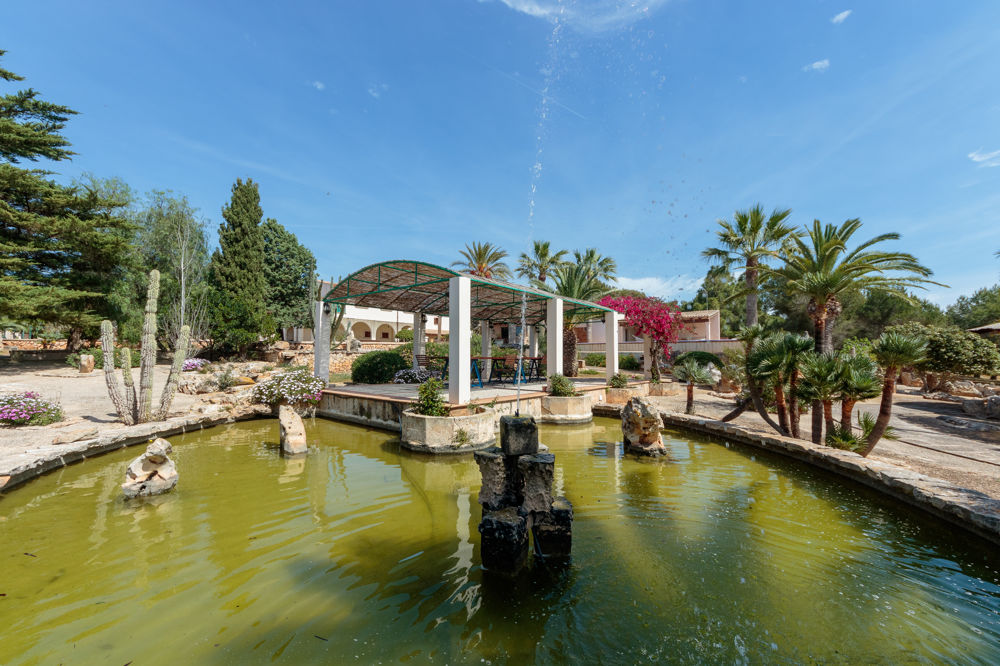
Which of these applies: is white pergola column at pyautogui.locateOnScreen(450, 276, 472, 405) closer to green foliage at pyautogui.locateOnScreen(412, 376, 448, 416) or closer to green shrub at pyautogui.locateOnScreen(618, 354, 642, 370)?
green foliage at pyautogui.locateOnScreen(412, 376, 448, 416)

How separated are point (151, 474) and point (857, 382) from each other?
11.4 m

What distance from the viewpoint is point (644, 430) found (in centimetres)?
794

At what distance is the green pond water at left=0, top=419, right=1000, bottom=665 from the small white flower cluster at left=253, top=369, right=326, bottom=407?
5.61 meters

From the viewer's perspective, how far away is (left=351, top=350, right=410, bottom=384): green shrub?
16.5 meters

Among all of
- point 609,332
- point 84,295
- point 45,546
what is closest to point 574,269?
point 609,332

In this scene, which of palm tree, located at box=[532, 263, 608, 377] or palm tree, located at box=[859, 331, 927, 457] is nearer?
palm tree, located at box=[859, 331, 927, 457]

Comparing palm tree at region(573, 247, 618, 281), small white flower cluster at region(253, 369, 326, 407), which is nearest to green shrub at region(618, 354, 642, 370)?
palm tree at region(573, 247, 618, 281)

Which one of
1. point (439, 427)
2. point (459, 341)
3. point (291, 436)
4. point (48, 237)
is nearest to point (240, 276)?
point (48, 237)

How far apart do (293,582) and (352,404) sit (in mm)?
8273

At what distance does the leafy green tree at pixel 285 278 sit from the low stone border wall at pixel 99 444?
22.0m

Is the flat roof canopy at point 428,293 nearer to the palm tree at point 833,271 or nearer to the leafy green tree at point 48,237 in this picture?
the palm tree at point 833,271

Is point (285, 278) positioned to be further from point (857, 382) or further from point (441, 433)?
point (857, 382)

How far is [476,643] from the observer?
279 cm

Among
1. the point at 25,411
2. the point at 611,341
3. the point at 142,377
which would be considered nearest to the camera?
the point at 25,411
